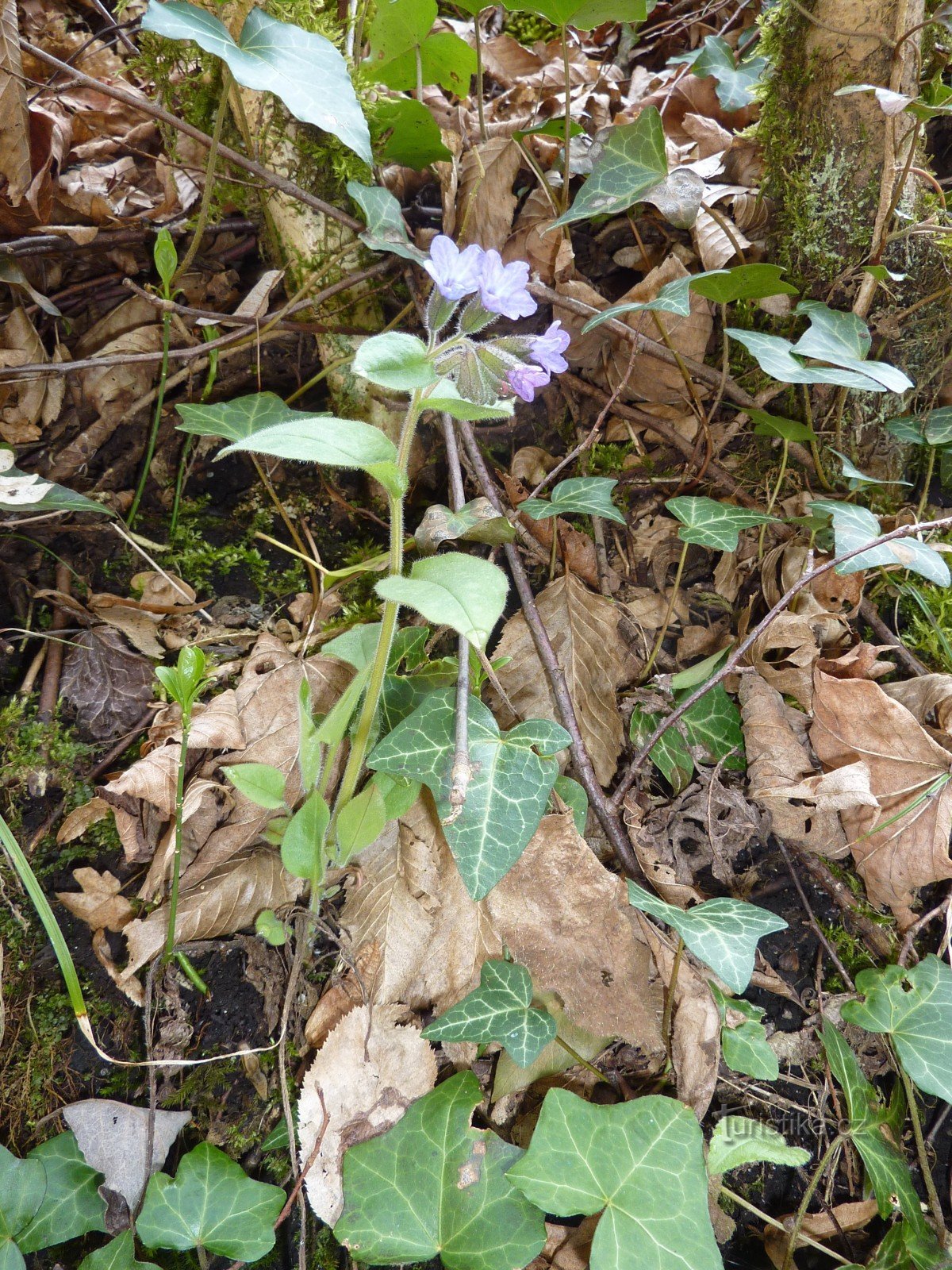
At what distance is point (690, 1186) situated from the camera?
1.14m

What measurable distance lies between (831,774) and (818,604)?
35cm

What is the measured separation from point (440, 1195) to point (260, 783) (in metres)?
0.70

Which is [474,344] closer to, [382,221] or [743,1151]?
[382,221]

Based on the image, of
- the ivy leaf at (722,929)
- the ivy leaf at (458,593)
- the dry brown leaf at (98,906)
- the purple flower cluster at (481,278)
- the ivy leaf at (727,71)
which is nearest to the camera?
the ivy leaf at (458,593)

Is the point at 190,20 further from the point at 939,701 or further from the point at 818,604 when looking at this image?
the point at 939,701

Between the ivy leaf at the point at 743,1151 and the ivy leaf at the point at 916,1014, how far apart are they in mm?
260

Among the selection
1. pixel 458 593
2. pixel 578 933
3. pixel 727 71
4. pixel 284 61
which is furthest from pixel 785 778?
pixel 727 71

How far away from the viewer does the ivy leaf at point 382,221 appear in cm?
149

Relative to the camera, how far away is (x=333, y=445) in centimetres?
91

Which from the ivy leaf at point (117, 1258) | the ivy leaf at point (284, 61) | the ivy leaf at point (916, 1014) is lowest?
the ivy leaf at point (117, 1258)

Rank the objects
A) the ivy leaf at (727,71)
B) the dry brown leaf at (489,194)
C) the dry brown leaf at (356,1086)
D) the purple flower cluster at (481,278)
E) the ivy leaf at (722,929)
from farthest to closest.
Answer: the ivy leaf at (727,71), the dry brown leaf at (489,194), the dry brown leaf at (356,1086), the ivy leaf at (722,929), the purple flower cluster at (481,278)

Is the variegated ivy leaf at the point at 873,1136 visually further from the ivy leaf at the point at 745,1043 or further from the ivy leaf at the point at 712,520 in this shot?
the ivy leaf at the point at 712,520

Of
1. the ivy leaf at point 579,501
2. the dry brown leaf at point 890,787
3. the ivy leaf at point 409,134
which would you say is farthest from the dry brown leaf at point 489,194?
the dry brown leaf at point 890,787

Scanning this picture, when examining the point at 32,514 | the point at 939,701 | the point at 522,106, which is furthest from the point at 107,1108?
the point at 522,106
